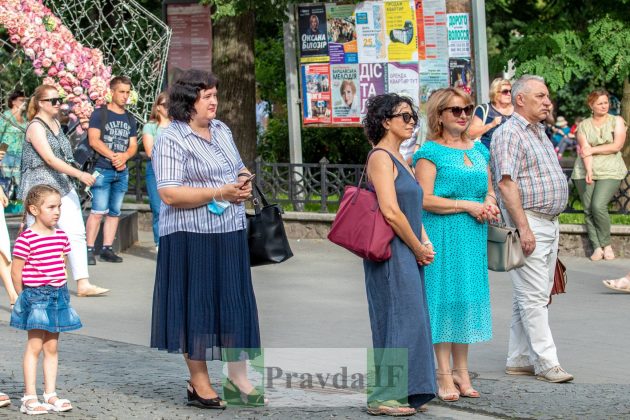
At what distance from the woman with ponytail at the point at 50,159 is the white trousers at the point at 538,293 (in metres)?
3.81

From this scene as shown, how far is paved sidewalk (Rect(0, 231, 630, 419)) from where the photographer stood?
7.10 metres

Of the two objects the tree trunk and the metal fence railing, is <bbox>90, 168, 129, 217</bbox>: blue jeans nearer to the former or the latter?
the metal fence railing

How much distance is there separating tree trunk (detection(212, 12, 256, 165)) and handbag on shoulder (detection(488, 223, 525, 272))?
910 centimetres

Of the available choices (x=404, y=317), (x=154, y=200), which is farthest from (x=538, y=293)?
(x=154, y=200)

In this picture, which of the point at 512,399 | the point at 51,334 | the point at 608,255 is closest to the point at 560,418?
the point at 512,399

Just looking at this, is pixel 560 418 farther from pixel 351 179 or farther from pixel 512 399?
pixel 351 179

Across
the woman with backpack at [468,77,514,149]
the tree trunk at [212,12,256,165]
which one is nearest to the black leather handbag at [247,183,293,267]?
Answer: the woman with backpack at [468,77,514,149]

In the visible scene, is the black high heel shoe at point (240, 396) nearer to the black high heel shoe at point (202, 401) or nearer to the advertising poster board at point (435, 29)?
the black high heel shoe at point (202, 401)

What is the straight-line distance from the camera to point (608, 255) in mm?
13445

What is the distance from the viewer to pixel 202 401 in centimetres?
701

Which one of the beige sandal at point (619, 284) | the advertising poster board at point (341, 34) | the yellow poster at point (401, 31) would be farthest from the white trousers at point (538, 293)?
the advertising poster board at point (341, 34)

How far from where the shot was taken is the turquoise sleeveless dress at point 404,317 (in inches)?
269

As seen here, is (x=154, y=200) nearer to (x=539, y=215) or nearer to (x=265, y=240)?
(x=539, y=215)

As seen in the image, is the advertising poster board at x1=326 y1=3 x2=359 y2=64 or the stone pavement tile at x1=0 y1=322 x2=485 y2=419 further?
the advertising poster board at x1=326 y1=3 x2=359 y2=64
